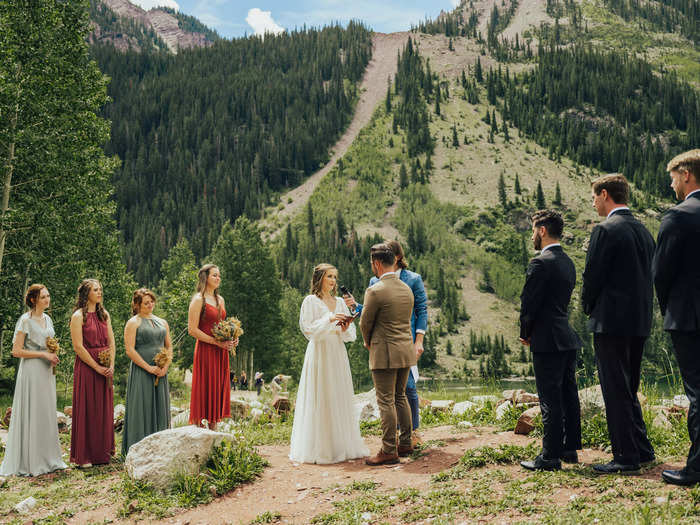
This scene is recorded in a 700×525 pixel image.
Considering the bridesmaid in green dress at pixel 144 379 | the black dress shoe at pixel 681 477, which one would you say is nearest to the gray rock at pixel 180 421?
the bridesmaid in green dress at pixel 144 379

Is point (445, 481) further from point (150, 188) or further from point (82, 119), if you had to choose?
point (150, 188)

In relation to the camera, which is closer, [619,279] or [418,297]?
[619,279]

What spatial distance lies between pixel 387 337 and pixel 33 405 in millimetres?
5601

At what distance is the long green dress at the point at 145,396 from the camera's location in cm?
786

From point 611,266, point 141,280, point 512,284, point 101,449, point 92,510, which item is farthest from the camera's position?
point 512,284

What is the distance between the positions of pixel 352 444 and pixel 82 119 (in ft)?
45.3

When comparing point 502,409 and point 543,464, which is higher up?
point 543,464

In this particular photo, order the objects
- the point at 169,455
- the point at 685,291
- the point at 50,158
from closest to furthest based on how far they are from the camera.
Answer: the point at 685,291 < the point at 169,455 < the point at 50,158

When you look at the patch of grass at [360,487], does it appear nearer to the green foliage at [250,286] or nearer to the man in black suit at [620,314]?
the man in black suit at [620,314]

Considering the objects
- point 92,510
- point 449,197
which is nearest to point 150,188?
point 449,197

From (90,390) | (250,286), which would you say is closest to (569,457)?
(90,390)

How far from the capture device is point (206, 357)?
8.16 metres

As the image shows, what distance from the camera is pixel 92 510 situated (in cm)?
Answer: 604

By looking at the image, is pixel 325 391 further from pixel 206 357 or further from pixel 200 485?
pixel 206 357
